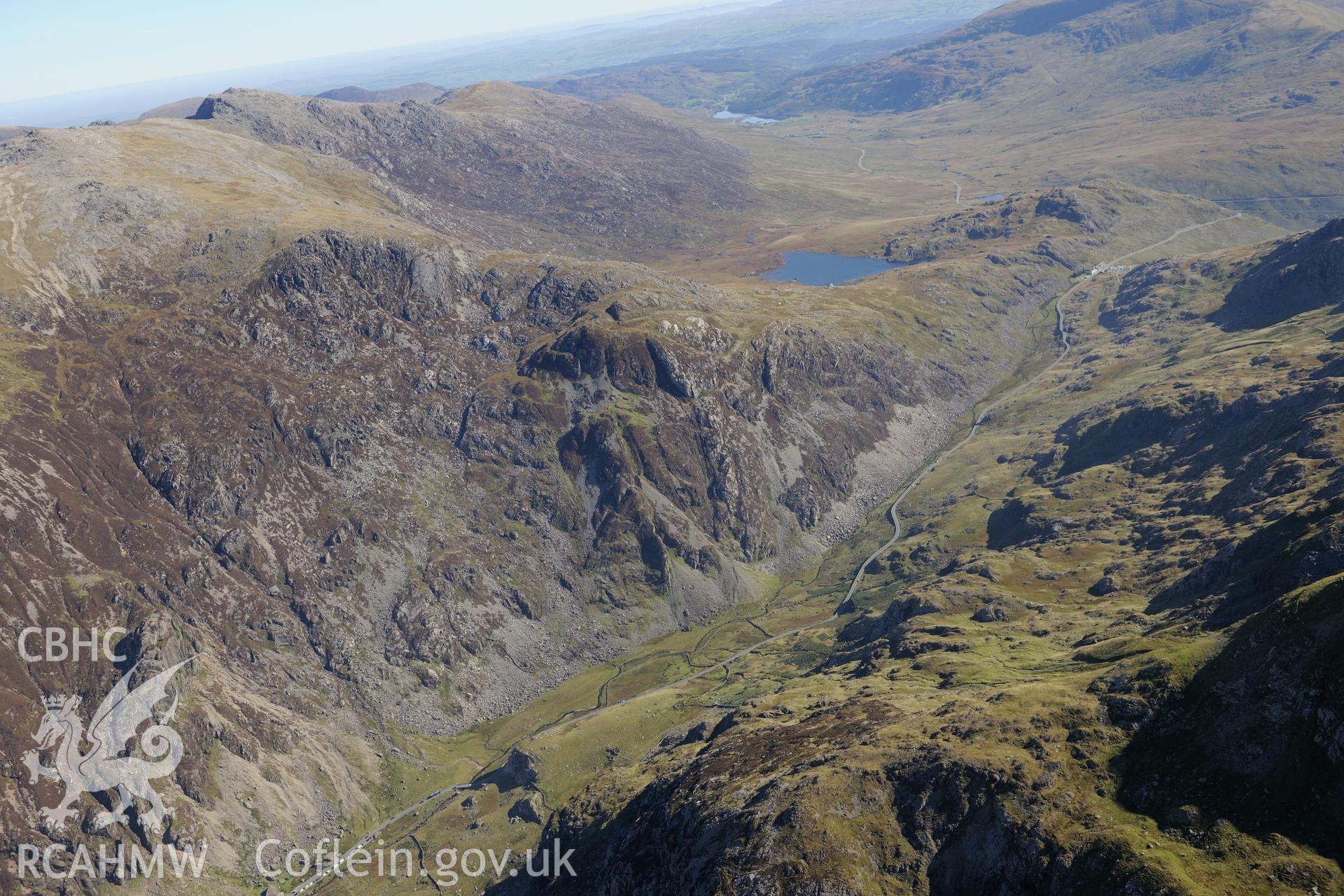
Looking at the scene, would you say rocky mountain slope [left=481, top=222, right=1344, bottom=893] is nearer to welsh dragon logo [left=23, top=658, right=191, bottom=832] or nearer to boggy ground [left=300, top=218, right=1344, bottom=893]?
boggy ground [left=300, top=218, right=1344, bottom=893]

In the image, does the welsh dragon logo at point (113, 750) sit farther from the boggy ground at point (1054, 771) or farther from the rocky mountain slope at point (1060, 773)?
the rocky mountain slope at point (1060, 773)

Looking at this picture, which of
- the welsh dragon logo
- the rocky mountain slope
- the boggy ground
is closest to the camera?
the rocky mountain slope

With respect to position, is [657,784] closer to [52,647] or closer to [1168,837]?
[1168,837]

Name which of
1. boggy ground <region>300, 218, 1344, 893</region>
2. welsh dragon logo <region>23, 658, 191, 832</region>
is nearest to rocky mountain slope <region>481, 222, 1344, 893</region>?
boggy ground <region>300, 218, 1344, 893</region>

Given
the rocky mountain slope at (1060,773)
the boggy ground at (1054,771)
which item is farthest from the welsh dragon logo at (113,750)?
the rocky mountain slope at (1060,773)

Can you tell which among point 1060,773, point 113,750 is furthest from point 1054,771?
point 113,750

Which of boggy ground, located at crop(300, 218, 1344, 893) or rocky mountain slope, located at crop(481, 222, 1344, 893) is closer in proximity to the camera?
rocky mountain slope, located at crop(481, 222, 1344, 893)

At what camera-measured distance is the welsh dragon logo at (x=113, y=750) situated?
168 m

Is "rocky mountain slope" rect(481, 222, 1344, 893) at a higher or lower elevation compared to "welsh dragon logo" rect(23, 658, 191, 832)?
higher

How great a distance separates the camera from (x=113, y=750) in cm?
17762

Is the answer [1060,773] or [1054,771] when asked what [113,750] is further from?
[1060,773]

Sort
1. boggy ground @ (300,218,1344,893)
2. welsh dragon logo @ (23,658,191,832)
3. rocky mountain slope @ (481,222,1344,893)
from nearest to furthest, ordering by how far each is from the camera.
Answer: rocky mountain slope @ (481,222,1344,893) < boggy ground @ (300,218,1344,893) < welsh dragon logo @ (23,658,191,832)

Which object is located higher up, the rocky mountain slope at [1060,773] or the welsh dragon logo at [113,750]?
the rocky mountain slope at [1060,773]

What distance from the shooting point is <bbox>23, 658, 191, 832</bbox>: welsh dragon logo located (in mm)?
167875
